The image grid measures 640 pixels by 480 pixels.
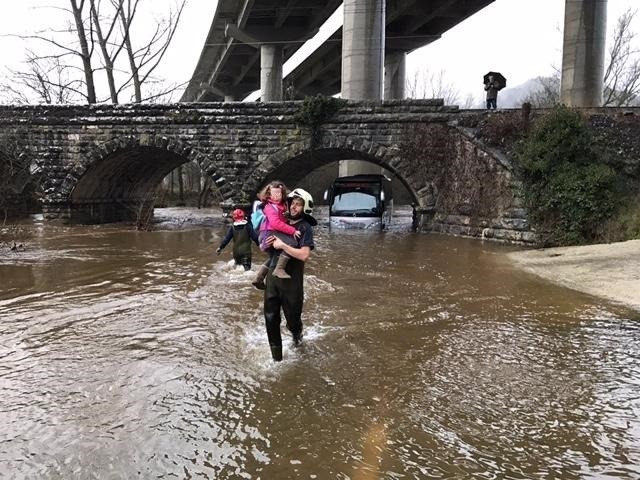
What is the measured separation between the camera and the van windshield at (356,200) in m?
22.6

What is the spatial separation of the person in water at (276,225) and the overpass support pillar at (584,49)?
22.8m

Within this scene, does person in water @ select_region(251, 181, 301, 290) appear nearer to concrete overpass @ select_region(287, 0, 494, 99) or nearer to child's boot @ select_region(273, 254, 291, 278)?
child's boot @ select_region(273, 254, 291, 278)

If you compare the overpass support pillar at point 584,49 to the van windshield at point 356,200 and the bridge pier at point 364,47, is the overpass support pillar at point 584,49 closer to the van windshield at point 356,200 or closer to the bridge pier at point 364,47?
the bridge pier at point 364,47

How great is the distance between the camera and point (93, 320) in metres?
7.18

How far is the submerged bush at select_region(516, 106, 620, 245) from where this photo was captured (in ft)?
49.2

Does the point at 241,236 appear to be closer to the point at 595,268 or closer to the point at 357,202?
Answer: the point at 595,268

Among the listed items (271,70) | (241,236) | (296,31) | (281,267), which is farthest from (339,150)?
(296,31)

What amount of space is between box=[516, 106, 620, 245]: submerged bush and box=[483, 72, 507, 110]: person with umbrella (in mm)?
6702

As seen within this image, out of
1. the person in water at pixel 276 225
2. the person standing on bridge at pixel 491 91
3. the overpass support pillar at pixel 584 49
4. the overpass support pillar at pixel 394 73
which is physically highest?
the overpass support pillar at pixel 394 73

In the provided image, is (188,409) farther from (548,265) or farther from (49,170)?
(49,170)

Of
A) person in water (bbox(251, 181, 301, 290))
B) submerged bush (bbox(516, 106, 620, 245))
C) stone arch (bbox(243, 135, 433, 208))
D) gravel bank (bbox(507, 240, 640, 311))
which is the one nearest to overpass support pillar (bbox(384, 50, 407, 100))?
stone arch (bbox(243, 135, 433, 208))

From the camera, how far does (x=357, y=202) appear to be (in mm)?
22953

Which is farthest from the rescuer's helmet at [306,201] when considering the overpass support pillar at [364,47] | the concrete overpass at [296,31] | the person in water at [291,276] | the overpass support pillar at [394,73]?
the overpass support pillar at [394,73]

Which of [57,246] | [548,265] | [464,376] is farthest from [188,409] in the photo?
[57,246]
